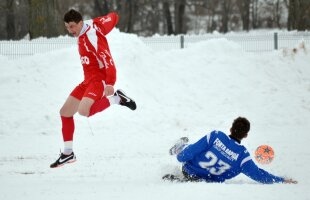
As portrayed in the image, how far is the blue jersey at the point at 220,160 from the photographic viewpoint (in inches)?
232

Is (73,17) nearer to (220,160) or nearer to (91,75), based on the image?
(91,75)

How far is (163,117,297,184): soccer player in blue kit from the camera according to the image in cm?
589

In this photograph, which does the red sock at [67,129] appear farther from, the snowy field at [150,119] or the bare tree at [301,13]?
the bare tree at [301,13]

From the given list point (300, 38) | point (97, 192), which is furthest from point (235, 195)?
point (300, 38)

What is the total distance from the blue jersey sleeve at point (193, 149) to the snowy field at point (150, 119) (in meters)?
0.38

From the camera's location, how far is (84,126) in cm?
1140

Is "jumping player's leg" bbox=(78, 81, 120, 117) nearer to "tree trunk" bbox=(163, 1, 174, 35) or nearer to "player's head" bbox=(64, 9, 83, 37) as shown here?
"player's head" bbox=(64, 9, 83, 37)

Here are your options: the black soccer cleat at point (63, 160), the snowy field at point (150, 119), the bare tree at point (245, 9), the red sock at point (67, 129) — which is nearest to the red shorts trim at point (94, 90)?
the red sock at point (67, 129)

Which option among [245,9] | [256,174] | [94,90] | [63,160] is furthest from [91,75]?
[245,9]

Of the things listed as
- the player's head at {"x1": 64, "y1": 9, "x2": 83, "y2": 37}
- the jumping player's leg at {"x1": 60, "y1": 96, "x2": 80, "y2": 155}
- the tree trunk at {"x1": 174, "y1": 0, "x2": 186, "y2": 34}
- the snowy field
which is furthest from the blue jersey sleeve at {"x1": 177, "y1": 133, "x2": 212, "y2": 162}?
the tree trunk at {"x1": 174, "y1": 0, "x2": 186, "y2": 34}

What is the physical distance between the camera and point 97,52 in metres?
6.43

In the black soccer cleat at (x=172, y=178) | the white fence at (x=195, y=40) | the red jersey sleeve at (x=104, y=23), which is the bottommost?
the black soccer cleat at (x=172, y=178)

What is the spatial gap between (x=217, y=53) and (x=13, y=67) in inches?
218

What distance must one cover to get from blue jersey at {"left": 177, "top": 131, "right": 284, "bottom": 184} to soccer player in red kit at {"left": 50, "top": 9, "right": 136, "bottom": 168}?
122cm
